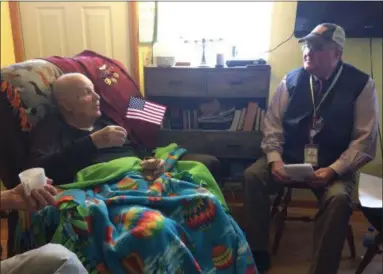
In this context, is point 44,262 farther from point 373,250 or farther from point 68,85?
point 373,250

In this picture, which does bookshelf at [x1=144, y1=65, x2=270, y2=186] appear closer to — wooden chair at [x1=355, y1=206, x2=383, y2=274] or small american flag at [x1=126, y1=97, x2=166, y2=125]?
small american flag at [x1=126, y1=97, x2=166, y2=125]

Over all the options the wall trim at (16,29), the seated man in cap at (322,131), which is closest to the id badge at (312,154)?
the seated man in cap at (322,131)

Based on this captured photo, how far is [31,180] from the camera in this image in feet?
4.20

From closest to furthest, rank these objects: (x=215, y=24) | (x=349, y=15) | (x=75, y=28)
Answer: (x=349, y=15), (x=215, y=24), (x=75, y=28)

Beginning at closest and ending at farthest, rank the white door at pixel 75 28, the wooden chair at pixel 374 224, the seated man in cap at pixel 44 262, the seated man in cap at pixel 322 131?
the seated man in cap at pixel 44 262, the wooden chair at pixel 374 224, the seated man in cap at pixel 322 131, the white door at pixel 75 28

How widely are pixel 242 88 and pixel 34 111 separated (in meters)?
1.23

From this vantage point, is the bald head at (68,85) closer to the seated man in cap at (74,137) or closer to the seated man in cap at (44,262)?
the seated man in cap at (74,137)

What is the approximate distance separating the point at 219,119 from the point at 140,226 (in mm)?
1295

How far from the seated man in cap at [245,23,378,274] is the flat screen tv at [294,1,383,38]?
1.43 ft

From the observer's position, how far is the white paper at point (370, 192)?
175cm

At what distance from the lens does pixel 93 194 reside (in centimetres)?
156

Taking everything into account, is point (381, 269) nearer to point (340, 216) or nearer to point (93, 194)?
point (340, 216)

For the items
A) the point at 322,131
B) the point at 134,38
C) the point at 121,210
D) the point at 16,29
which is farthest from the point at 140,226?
the point at 16,29

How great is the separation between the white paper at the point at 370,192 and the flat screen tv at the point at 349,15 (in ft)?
3.04
